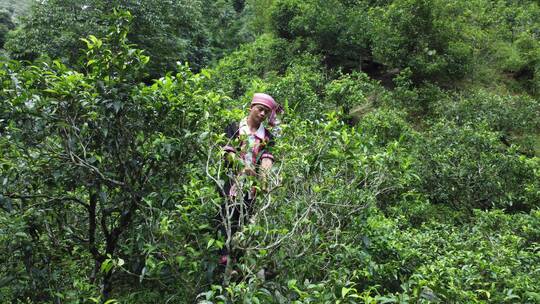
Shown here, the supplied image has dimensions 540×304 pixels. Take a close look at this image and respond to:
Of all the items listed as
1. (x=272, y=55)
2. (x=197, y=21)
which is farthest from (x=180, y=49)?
(x=272, y=55)

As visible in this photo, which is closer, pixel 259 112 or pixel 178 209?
pixel 178 209

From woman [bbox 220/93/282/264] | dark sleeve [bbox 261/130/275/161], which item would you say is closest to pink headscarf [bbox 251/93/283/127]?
woman [bbox 220/93/282/264]

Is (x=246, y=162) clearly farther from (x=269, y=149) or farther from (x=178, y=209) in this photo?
(x=178, y=209)

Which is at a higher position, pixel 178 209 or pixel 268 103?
pixel 268 103

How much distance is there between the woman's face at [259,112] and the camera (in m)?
3.25

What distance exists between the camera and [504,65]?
36.2 feet

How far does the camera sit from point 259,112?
3250mm

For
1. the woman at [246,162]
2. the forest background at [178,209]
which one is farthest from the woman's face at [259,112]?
the forest background at [178,209]

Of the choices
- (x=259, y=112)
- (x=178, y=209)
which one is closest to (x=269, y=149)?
(x=259, y=112)

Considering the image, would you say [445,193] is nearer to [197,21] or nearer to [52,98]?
[52,98]

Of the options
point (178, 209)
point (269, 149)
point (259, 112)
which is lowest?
point (178, 209)

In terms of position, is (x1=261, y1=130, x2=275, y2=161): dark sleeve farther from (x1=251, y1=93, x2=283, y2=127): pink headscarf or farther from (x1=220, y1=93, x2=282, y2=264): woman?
(x1=251, y1=93, x2=283, y2=127): pink headscarf

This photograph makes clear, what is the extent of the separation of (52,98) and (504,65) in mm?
11336

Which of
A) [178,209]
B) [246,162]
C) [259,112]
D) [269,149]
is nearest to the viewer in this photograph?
[178,209]
